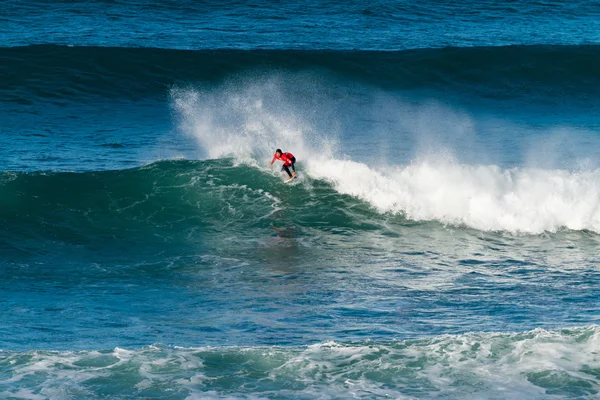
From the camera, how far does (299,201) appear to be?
Result: 2058cm

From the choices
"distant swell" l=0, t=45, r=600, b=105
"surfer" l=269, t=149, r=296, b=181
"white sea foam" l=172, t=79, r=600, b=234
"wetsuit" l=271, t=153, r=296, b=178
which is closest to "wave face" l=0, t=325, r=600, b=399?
"white sea foam" l=172, t=79, r=600, b=234

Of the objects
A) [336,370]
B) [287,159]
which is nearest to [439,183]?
[287,159]

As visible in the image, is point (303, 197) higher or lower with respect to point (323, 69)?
lower

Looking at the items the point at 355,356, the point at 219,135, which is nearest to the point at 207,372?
the point at 355,356

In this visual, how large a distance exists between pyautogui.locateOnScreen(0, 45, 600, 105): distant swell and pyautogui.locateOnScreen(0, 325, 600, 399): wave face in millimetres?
18767

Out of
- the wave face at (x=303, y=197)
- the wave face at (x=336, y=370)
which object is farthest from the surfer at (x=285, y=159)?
the wave face at (x=336, y=370)

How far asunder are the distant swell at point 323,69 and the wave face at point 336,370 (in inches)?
739

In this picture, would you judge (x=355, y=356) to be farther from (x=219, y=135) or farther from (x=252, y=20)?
(x=252, y=20)

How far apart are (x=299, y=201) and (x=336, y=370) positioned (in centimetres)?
916

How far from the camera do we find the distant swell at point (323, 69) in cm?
3009

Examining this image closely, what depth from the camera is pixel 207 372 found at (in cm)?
1166

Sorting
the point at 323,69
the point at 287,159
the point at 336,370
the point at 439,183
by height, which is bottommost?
the point at 336,370

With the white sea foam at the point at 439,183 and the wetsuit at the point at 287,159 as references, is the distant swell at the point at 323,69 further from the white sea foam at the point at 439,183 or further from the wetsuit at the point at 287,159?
the wetsuit at the point at 287,159

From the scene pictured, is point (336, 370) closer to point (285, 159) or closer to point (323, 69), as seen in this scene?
point (285, 159)
